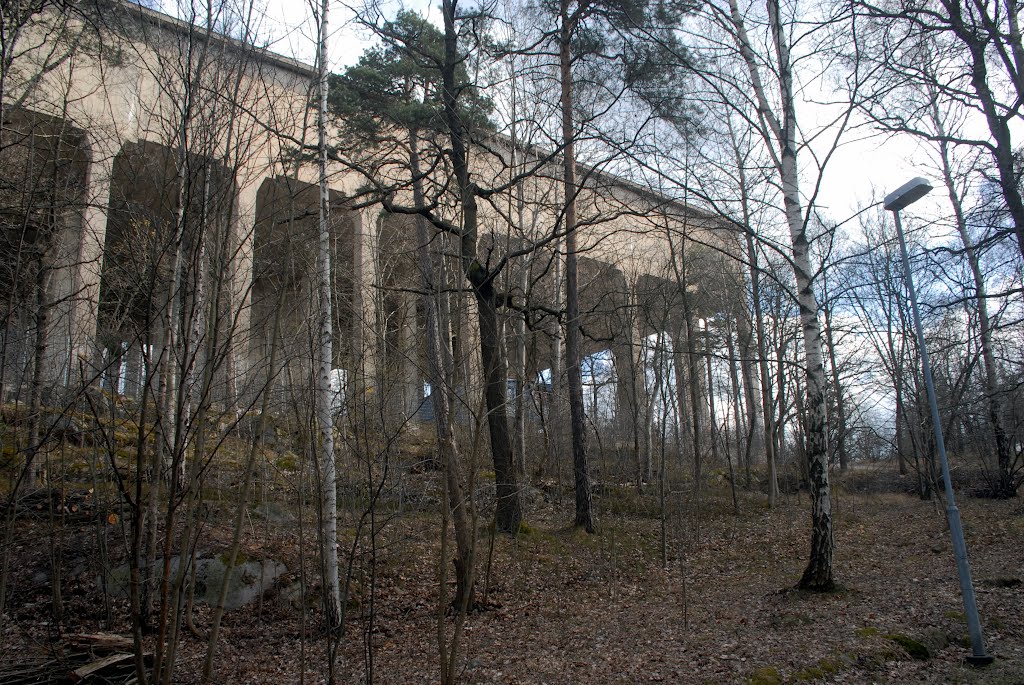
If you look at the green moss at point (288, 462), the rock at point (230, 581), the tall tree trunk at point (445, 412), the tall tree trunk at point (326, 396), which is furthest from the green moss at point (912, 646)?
the green moss at point (288, 462)

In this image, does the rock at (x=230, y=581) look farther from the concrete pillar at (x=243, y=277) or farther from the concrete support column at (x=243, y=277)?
the concrete pillar at (x=243, y=277)

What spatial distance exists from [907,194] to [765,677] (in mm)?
4776

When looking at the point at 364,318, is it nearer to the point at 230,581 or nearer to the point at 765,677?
the point at 230,581

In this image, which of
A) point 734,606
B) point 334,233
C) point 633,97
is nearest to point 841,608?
point 734,606

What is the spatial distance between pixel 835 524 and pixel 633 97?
35.2 ft

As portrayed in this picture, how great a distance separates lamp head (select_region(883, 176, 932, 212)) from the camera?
6375 millimetres

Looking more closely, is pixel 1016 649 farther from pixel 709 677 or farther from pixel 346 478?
pixel 346 478

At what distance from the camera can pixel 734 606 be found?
28.3 feet

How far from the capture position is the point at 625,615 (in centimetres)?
869

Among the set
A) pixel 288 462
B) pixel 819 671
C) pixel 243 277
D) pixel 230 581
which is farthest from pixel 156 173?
pixel 288 462

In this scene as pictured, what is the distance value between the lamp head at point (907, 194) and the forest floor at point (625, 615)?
Answer: 14.2 ft

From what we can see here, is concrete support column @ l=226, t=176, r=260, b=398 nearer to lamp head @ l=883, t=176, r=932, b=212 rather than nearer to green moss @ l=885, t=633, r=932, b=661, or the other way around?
→ lamp head @ l=883, t=176, r=932, b=212

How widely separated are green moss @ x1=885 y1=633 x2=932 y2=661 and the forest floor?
0.02 m

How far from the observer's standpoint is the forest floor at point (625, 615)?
628cm
